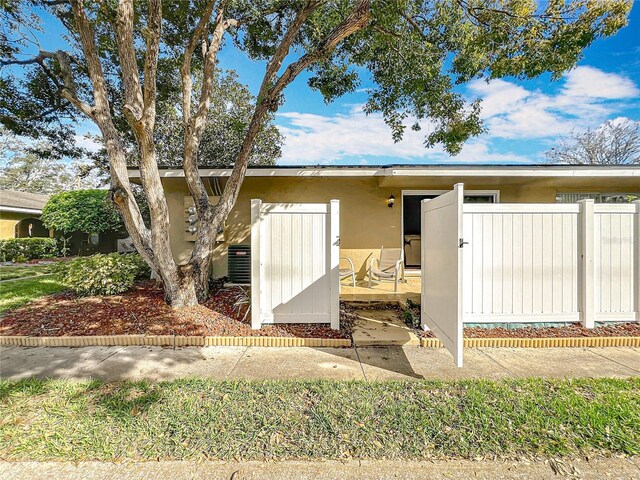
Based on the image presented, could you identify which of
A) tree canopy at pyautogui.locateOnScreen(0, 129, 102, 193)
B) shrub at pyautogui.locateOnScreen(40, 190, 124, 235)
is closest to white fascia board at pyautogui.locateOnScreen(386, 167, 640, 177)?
shrub at pyautogui.locateOnScreen(40, 190, 124, 235)

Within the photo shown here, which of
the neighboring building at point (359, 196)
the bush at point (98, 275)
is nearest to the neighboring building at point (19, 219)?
the bush at point (98, 275)

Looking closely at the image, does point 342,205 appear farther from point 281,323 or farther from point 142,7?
point 142,7

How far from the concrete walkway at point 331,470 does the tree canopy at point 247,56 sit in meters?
3.20

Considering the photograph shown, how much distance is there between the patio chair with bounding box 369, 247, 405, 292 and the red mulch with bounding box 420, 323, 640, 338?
2342mm

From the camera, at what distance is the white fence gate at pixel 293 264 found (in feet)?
14.0

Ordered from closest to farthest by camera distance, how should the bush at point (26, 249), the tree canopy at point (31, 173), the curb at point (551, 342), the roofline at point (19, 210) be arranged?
1. the curb at point (551, 342)
2. the bush at point (26, 249)
3. the roofline at point (19, 210)
4. the tree canopy at point (31, 173)

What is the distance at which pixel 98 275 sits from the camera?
572cm

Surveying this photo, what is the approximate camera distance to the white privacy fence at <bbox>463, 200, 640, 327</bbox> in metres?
4.16

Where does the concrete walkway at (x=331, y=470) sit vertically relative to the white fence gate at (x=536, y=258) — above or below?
below

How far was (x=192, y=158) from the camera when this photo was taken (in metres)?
5.07

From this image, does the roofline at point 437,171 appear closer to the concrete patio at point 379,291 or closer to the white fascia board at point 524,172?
the white fascia board at point 524,172

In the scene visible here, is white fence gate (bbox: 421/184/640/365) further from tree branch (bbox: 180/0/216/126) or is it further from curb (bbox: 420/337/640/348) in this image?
tree branch (bbox: 180/0/216/126)

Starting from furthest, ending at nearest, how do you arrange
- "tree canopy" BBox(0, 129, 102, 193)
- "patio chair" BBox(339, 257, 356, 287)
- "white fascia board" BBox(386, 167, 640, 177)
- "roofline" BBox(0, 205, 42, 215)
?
1. "tree canopy" BBox(0, 129, 102, 193)
2. "roofline" BBox(0, 205, 42, 215)
3. "patio chair" BBox(339, 257, 356, 287)
4. "white fascia board" BBox(386, 167, 640, 177)

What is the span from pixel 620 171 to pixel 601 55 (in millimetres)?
3438
